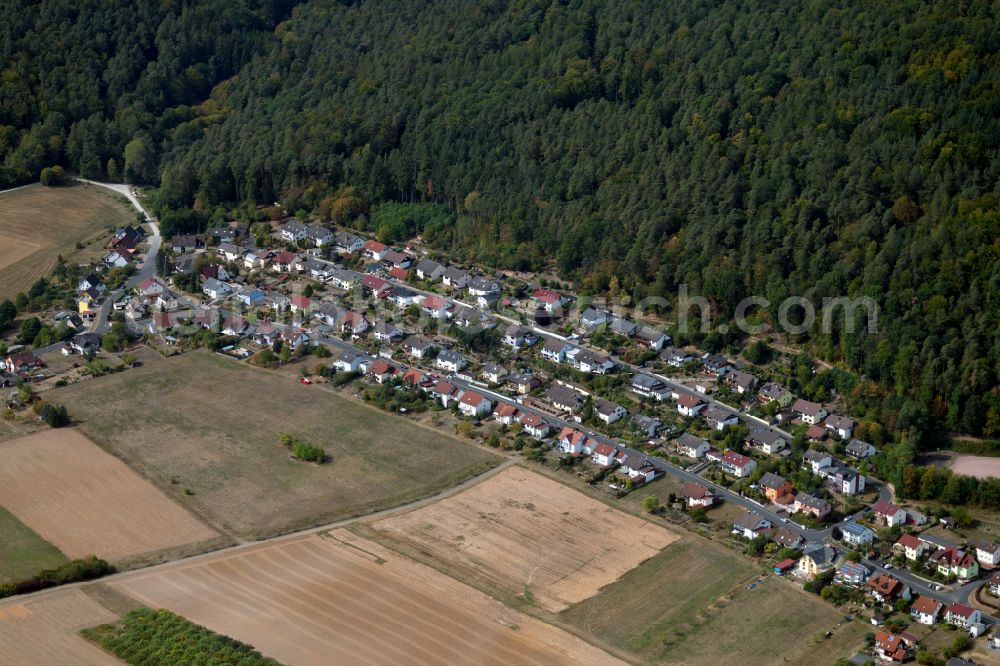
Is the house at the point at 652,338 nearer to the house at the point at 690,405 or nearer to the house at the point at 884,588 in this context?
the house at the point at 690,405

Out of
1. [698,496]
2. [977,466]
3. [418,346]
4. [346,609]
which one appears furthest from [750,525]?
[418,346]

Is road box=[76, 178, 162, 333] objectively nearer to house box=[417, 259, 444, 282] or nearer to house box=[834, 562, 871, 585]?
house box=[417, 259, 444, 282]

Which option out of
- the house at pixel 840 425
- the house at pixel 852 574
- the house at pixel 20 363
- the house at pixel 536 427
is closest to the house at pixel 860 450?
the house at pixel 840 425

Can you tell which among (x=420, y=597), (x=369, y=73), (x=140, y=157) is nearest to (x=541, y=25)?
(x=369, y=73)

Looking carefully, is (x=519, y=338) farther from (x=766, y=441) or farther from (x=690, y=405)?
(x=766, y=441)

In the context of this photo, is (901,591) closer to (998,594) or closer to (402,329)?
(998,594)

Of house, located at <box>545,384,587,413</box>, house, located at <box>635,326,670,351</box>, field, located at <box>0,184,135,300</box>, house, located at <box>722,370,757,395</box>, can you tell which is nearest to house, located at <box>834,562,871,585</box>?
house, located at <box>722,370,757,395</box>
